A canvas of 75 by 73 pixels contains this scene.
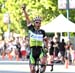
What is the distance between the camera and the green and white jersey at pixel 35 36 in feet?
46.3

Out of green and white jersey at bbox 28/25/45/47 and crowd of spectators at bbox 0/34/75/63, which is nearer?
green and white jersey at bbox 28/25/45/47

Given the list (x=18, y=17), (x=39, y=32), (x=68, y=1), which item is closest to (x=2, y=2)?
(x=18, y=17)

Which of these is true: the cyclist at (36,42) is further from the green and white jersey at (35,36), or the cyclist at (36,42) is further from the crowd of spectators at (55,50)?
the crowd of spectators at (55,50)

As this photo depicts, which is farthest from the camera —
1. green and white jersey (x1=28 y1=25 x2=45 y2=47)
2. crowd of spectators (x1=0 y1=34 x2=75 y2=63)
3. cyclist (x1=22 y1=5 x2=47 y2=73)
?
crowd of spectators (x1=0 y1=34 x2=75 y2=63)

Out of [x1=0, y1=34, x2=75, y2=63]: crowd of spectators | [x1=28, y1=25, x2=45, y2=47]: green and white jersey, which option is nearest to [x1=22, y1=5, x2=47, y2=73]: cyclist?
[x1=28, y1=25, x2=45, y2=47]: green and white jersey

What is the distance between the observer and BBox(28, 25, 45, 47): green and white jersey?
14.1 meters

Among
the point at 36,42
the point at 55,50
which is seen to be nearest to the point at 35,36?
the point at 36,42

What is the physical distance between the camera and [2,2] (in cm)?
8525

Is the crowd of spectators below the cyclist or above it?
below

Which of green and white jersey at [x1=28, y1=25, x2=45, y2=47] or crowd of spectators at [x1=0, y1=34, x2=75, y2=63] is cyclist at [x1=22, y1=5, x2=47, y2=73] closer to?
green and white jersey at [x1=28, y1=25, x2=45, y2=47]

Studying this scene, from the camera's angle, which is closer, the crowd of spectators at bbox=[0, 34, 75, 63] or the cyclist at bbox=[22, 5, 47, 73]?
the cyclist at bbox=[22, 5, 47, 73]

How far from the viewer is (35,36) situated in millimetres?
14164

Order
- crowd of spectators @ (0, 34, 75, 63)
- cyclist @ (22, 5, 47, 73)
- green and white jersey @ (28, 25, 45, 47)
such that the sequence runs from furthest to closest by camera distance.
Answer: crowd of spectators @ (0, 34, 75, 63)
green and white jersey @ (28, 25, 45, 47)
cyclist @ (22, 5, 47, 73)

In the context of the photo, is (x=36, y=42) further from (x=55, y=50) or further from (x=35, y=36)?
(x=55, y=50)
